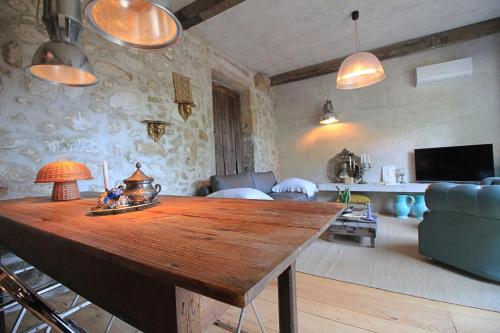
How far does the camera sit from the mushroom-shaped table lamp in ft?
3.96

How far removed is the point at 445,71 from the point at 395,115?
2.95 feet

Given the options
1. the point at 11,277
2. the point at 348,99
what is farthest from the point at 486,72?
the point at 11,277

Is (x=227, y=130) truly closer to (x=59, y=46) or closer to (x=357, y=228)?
(x=357, y=228)

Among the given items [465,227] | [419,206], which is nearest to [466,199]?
[465,227]

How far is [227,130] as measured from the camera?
4090 mm

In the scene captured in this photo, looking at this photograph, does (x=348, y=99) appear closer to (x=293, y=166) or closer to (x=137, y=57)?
(x=293, y=166)

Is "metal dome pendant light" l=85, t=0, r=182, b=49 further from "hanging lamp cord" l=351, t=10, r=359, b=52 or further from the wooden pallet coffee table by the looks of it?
Answer: "hanging lamp cord" l=351, t=10, r=359, b=52

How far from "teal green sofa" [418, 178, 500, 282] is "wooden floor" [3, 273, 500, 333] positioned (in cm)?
43

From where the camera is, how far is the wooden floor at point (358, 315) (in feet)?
4.21

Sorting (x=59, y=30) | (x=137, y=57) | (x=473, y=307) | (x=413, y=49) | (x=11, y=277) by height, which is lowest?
(x=473, y=307)

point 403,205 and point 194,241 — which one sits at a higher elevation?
point 194,241

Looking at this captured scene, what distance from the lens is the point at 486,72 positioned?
3387 mm

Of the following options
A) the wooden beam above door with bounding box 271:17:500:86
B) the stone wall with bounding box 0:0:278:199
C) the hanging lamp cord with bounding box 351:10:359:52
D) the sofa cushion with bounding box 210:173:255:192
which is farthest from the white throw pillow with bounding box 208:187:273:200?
the wooden beam above door with bounding box 271:17:500:86

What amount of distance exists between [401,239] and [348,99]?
2.83 meters
